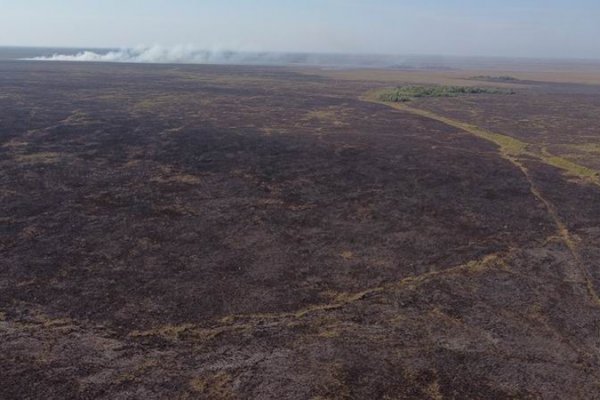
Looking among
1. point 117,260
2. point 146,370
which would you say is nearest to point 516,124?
point 117,260

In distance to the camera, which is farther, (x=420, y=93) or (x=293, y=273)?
(x=420, y=93)

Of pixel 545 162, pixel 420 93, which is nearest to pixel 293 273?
pixel 545 162

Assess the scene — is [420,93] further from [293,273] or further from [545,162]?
[293,273]

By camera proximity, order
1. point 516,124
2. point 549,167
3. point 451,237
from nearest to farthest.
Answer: point 451,237 < point 549,167 < point 516,124

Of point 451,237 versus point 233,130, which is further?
point 233,130

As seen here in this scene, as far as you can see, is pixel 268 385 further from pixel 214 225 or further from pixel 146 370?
pixel 214 225

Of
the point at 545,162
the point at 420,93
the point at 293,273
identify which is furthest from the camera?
the point at 420,93

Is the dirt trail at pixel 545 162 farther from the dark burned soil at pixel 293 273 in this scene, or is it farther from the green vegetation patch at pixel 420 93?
the green vegetation patch at pixel 420 93
